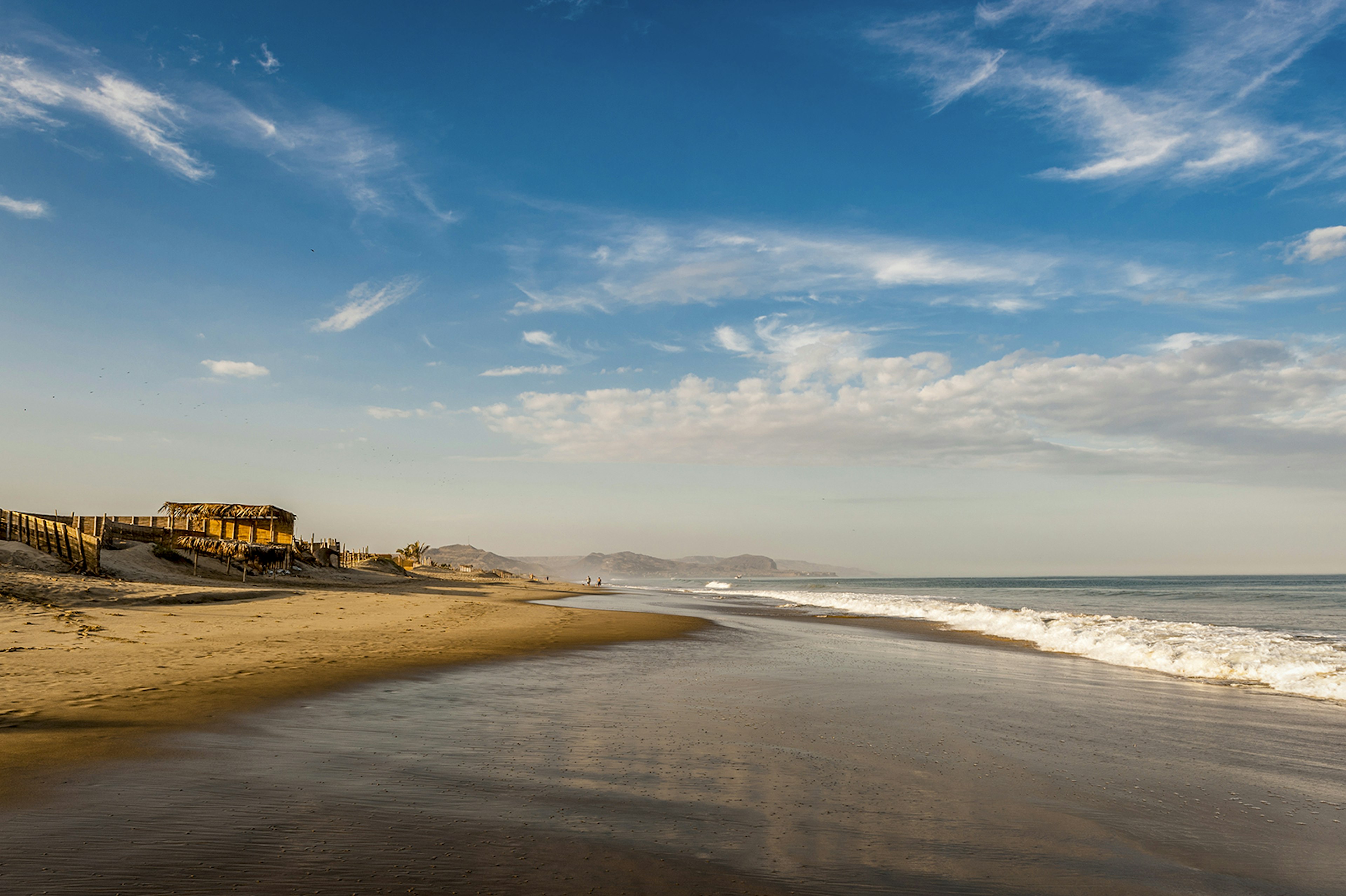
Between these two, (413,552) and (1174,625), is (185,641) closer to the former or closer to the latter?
(1174,625)

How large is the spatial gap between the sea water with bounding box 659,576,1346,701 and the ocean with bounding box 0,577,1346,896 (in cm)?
161

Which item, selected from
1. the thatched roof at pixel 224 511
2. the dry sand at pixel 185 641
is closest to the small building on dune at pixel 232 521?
the thatched roof at pixel 224 511

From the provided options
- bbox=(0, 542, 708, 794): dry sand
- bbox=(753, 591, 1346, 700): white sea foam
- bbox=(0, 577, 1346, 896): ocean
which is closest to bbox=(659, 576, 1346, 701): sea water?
bbox=(753, 591, 1346, 700): white sea foam

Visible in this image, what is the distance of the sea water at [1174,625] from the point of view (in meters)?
15.8

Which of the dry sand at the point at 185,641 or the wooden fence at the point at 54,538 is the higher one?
the wooden fence at the point at 54,538

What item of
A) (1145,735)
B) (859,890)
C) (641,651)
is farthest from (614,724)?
(641,651)

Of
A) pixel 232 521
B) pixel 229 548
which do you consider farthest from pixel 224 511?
pixel 229 548

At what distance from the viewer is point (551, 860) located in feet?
15.7

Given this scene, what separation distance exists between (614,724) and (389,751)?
115 inches

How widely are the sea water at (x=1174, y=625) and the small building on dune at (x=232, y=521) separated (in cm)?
4111

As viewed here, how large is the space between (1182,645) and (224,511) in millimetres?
64996

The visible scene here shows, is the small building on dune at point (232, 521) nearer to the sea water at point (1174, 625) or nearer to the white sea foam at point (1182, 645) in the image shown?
the sea water at point (1174, 625)

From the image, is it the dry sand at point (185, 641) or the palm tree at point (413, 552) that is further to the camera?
the palm tree at point (413, 552)

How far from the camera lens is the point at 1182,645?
63.2ft
